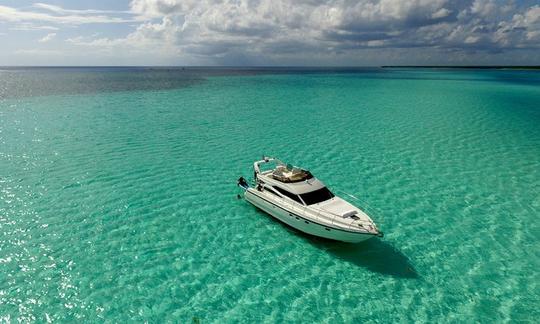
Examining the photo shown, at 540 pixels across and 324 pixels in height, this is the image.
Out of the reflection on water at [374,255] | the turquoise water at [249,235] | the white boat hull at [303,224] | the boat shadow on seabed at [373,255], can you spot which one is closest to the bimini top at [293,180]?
the white boat hull at [303,224]

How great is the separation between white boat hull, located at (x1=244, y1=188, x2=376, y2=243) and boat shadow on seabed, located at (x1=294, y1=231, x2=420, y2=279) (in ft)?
1.97

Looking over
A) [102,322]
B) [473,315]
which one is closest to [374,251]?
[473,315]

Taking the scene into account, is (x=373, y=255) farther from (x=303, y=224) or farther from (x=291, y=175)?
(x=291, y=175)

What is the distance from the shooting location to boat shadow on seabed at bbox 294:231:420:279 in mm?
14539

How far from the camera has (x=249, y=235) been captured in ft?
56.2

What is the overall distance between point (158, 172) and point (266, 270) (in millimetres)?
14337

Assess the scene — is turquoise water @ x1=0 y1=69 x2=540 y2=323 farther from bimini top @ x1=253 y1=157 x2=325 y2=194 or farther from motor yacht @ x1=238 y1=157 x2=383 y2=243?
bimini top @ x1=253 y1=157 x2=325 y2=194

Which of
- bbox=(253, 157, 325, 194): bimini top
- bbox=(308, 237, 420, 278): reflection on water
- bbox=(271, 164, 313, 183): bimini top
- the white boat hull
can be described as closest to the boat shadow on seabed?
bbox=(308, 237, 420, 278): reflection on water

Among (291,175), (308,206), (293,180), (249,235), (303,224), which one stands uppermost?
(291,175)

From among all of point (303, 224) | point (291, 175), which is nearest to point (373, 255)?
point (303, 224)

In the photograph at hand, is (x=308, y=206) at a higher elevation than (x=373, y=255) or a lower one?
higher

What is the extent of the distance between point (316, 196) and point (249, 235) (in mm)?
4341

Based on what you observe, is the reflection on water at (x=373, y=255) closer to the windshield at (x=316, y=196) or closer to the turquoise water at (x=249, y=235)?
the turquoise water at (x=249, y=235)

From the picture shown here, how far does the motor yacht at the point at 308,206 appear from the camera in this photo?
15352 mm
